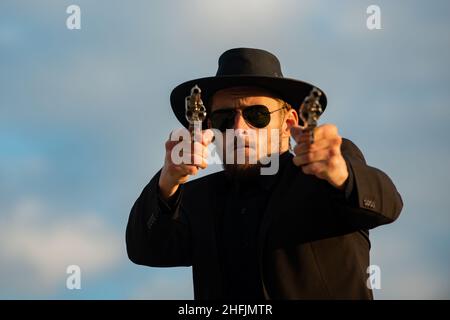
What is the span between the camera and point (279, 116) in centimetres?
890

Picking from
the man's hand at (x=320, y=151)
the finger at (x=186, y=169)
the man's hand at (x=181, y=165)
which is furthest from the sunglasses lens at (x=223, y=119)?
the man's hand at (x=320, y=151)

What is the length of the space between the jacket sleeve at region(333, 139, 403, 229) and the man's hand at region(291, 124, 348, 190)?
383mm

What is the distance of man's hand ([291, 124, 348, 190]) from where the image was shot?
20.2ft

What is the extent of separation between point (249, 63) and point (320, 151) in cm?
325

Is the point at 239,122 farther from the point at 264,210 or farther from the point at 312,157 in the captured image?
the point at 312,157

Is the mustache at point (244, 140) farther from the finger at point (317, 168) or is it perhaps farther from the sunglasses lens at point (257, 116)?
the finger at point (317, 168)

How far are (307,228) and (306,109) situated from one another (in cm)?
191

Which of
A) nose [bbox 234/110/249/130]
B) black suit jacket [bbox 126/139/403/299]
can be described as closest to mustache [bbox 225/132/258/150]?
nose [bbox 234/110/249/130]

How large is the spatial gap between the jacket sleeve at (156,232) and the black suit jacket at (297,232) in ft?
0.04

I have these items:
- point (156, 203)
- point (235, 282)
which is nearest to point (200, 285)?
point (235, 282)

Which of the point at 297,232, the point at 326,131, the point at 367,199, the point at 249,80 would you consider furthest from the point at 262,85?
the point at 326,131

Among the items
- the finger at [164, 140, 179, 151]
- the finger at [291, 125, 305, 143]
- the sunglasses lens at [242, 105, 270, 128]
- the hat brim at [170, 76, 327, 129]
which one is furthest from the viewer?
the hat brim at [170, 76, 327, 129]

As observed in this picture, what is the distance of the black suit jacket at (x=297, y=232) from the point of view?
6883 millimetres

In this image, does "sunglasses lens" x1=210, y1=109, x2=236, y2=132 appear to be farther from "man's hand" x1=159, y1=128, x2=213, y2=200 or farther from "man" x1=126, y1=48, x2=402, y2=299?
"man's hand" x1=159, y1=128, x2=213, y2=200
